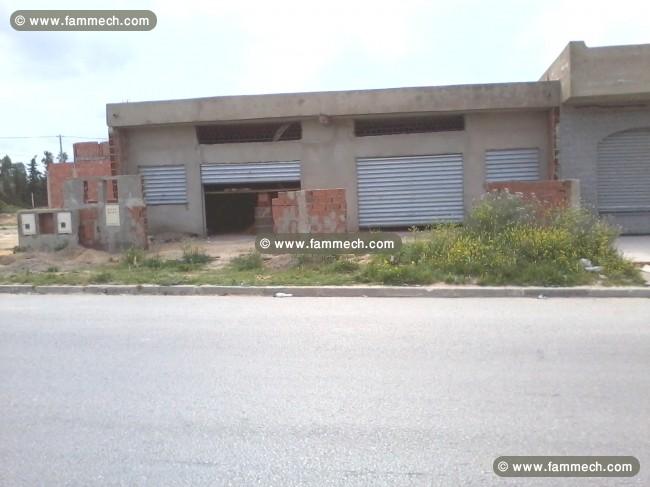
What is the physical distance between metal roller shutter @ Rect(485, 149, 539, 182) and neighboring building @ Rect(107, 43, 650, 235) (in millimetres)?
30

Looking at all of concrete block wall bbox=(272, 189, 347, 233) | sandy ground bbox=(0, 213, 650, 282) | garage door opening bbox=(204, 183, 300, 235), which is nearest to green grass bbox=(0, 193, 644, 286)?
sandy ground bbox=(0, 213, 650, 282)

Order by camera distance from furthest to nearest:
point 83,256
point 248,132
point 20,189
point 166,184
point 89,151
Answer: point 20,189 < point 89,151 < point 248,132 < point 166,184 < point 83,256

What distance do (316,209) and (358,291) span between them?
3163 millimetres

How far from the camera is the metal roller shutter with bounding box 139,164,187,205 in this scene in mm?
17359

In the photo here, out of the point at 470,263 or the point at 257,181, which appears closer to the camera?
the point at 470,263

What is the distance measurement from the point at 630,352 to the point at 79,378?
5276 mm

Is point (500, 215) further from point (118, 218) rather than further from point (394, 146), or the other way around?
point (118, 218)

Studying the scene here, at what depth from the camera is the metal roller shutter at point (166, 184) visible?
57.0 feet

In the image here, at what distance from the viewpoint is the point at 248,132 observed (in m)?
17.6

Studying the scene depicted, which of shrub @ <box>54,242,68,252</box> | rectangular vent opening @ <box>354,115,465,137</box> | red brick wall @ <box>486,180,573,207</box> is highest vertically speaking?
rectangular vent opening @ <box>354,115,465,137</box>

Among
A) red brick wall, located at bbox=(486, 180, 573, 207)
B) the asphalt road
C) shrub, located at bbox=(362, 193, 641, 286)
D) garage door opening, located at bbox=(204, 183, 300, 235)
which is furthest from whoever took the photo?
garage door opening, located at bbox=(204, 183, 300, 235)

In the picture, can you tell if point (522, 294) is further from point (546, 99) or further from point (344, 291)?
point (546, 99)

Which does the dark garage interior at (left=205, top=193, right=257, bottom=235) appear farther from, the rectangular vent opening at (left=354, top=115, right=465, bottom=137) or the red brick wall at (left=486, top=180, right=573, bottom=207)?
the red brick wall at (left=486, top=180, right=573, bottom=207)

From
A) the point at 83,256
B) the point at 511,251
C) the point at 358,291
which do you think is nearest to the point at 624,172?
the point at 511,251
